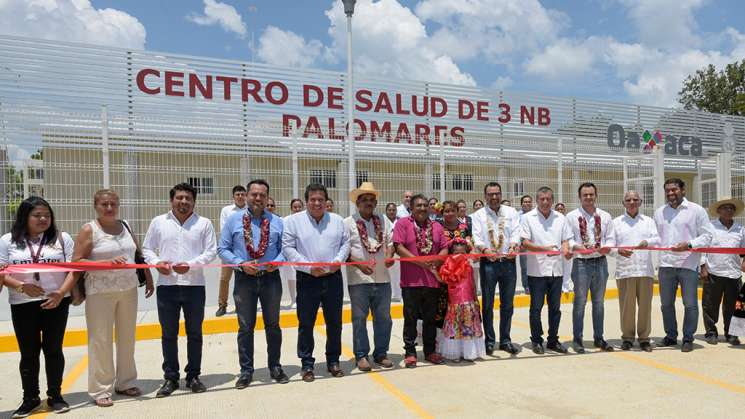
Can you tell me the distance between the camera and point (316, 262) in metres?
5.43

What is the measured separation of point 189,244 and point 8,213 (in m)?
5.37

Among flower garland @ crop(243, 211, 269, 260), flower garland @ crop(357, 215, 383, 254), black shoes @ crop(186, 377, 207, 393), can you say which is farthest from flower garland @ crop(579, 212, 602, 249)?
black shoes @ crop(186, 377, 207, 393)

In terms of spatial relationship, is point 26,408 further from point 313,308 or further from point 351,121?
point 351,121

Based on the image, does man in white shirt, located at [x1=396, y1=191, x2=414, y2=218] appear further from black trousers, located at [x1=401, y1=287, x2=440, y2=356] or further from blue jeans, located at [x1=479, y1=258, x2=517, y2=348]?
black trousers, located at [x1=401, y1=287, x2=440, y2=356]

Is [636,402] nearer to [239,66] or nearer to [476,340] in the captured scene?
[476,340]

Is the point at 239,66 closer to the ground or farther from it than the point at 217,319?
farther from it

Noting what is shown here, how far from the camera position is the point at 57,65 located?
448 inches

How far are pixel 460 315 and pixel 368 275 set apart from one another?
3.74 ft

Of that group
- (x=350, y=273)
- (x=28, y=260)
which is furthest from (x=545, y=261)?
(x=28, y=260)

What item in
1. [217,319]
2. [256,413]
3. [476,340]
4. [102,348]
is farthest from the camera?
[217,319]

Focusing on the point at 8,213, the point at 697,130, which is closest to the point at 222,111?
the point at 8,213

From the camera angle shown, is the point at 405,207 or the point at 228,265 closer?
the point at 228,265

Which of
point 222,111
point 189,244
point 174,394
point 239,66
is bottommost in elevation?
point 174,394

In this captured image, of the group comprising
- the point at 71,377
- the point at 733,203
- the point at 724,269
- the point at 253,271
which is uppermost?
the point at 733,203
